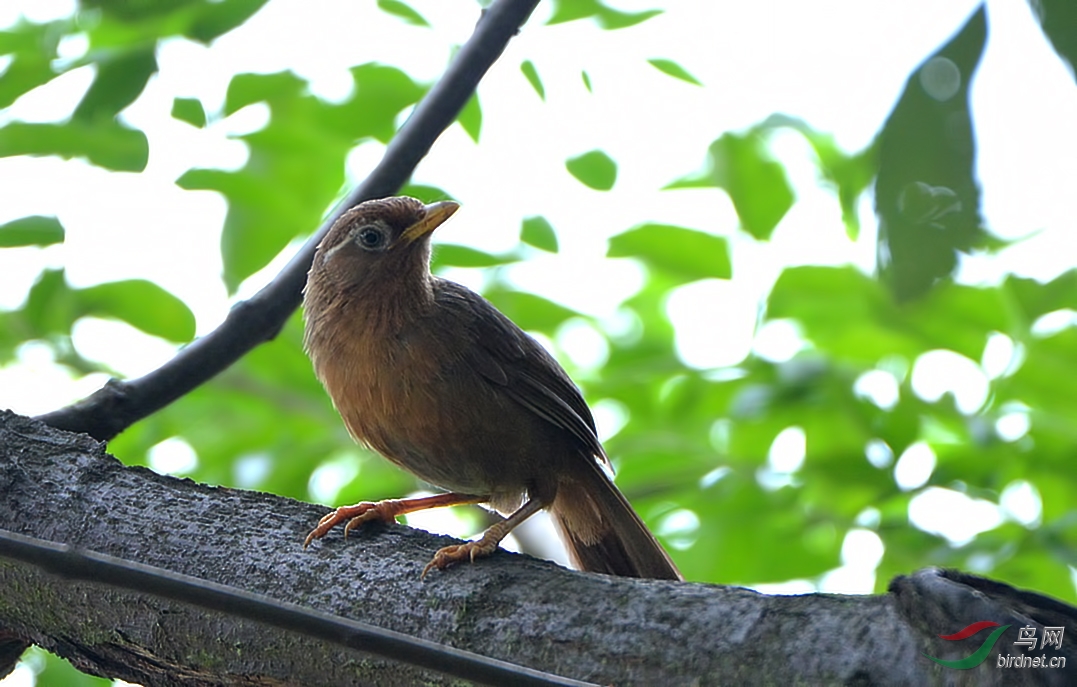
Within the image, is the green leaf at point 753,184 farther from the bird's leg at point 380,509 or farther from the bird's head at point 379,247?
the bird's leg at point 380,509

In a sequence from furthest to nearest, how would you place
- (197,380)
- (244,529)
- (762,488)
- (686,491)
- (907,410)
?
(686,491)
(762,488)
(907,410)
(197,380)
(244,529)

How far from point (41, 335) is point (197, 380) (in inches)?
43.3

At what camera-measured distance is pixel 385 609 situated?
2266 millimetres


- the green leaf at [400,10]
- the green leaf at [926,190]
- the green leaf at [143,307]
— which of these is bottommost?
the green leaf at [926,190]

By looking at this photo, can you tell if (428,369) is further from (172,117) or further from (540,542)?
(540,542)

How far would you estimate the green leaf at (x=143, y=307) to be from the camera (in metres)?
3.87

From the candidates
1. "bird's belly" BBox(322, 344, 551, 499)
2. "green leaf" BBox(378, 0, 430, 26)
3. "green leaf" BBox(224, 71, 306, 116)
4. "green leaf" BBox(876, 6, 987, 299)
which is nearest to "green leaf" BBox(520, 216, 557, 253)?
"bird's belly" BBox(322, 344, 551, 499)

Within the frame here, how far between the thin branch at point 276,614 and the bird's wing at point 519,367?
2.19 metres

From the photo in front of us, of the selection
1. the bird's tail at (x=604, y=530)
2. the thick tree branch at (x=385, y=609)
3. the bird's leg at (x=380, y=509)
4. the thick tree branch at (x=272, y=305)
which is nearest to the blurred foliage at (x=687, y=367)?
the bird's tail at (x=604, y=530)

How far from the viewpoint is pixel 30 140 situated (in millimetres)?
3451

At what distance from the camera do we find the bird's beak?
4.00m

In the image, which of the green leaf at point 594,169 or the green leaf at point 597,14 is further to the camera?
the green leaf at point 594,169

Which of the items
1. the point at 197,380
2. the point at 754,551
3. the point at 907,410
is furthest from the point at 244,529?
the point at 907,410

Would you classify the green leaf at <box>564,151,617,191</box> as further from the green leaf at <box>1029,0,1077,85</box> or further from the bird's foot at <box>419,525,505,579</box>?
→ the green leaf at <box>1029,0,1077,85</box>
